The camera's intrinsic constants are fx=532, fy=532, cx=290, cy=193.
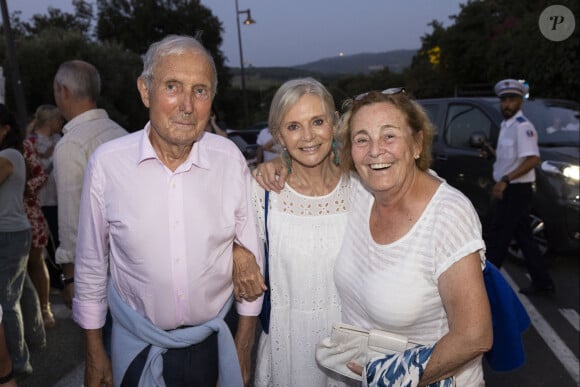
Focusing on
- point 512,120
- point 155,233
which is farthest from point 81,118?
point 512,120

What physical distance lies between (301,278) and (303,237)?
7.6 inches

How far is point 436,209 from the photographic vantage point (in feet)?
6.31

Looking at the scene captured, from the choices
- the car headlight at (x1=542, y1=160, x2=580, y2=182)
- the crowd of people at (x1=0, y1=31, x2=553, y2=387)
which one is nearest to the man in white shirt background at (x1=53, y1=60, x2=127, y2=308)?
the crowd of people at (x1=0, y1=31, x2=553, y2=387)

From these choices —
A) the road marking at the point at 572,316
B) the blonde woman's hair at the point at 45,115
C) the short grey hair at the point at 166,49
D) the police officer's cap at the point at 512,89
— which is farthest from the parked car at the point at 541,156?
the blonde woman's hair at the point at 45,115

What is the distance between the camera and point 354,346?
2.10m

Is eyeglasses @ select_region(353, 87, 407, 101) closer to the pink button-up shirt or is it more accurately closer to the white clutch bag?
the pink button-up shirt

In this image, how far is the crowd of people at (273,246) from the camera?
1.91 metres

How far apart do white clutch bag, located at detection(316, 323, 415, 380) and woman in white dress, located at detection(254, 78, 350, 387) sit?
0.34 m

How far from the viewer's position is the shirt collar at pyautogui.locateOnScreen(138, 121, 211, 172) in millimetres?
2188

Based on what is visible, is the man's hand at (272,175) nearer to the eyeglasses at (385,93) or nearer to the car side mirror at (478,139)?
the eyeglasses at (385,93)

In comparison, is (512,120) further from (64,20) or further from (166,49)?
(64,20)

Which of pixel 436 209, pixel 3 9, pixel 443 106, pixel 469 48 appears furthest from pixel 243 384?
pixel 469 48

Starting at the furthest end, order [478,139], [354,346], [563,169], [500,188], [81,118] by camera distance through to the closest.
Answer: [478,139]
[563,169]
[500,188]
[81,118]
[354,346]

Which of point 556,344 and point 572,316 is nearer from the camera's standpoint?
point 556,344
